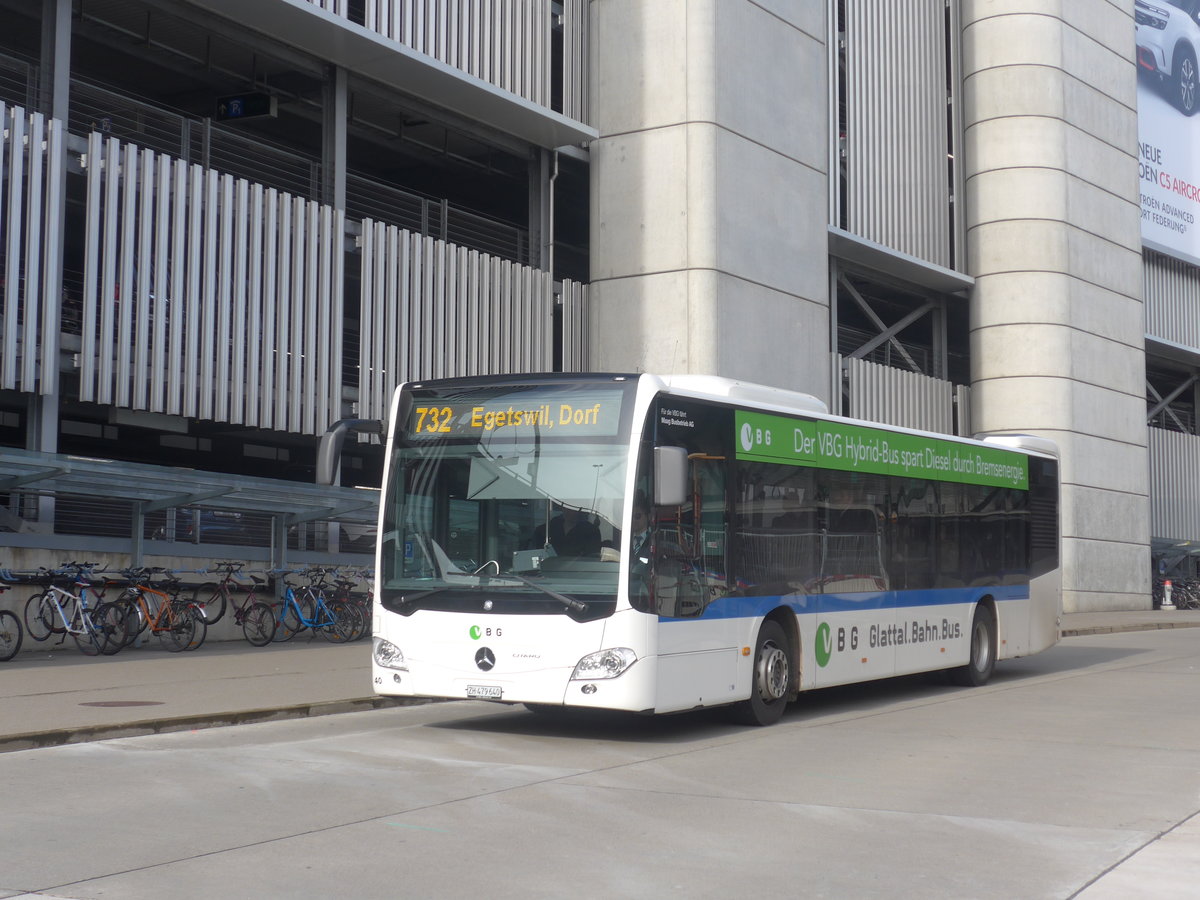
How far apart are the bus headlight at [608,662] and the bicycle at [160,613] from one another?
9319 mm

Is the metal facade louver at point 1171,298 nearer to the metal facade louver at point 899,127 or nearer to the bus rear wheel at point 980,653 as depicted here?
the metal facade louver at point 899,127

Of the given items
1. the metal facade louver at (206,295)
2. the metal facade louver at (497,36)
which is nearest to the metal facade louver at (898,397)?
the metal facade louver at (497,36)

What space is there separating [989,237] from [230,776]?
3334 cm

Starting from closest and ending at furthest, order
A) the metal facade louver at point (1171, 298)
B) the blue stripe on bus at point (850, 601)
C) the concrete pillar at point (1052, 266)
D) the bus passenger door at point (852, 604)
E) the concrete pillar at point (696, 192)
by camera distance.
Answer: the blue stripe on bus at point (850, 601) → the bus passenger door at point (852, 604) → the concrete pillar at point (696, 192) → the concrete pillar at point (1052, 266) → the metal facade louver at point (1171, 298)

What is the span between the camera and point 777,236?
2898cm

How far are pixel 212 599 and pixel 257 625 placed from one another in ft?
2.45

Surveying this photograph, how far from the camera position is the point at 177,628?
61.7ft

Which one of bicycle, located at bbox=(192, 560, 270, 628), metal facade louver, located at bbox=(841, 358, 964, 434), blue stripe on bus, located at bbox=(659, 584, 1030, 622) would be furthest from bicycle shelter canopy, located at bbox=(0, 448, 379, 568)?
metal facade louver, located at bbox=(841, 358, 964, 434)

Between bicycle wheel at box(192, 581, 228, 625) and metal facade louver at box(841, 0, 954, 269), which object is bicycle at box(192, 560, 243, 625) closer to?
bicycle wheel at box(192, 581, 228, 625)

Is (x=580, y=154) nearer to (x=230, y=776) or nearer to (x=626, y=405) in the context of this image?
(x=626, y=405)

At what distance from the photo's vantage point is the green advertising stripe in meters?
12.9

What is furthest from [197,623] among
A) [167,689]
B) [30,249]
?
[30,249]

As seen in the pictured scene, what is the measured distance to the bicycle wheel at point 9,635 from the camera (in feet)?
54.5

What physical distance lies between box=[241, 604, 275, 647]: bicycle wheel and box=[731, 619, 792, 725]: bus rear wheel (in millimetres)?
9883
